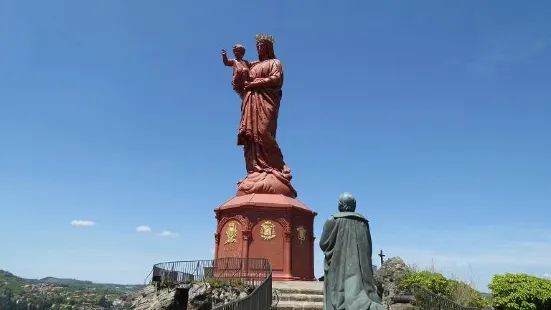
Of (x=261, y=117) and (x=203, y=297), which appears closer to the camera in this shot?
(x=203, y=297)

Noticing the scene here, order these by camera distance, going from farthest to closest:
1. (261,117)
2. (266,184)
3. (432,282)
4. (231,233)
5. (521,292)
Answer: (261,117) → (266,184) → (231,233) → (521,292) → (432,282)

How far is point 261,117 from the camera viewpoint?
20.6 meters

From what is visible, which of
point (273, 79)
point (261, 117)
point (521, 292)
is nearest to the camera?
point (521, 292)

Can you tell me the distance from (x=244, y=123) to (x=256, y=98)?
1321 mm

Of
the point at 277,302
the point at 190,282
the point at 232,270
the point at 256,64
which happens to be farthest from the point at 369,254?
the point at 256,64

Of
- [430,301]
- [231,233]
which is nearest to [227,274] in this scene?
[231,233]

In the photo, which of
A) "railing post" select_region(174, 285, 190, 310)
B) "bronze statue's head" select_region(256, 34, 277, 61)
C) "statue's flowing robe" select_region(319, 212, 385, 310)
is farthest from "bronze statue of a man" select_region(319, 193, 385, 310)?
"bronze statue's head" select_region(256, 34, 277, 61)

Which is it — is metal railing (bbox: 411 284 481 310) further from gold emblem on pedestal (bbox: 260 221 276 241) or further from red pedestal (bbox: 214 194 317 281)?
gold emblem on pedestal (bbox: 260 221 276 241)

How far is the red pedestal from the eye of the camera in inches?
704

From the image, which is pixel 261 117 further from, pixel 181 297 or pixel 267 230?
pixel 181 297

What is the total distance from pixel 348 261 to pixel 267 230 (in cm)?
1187

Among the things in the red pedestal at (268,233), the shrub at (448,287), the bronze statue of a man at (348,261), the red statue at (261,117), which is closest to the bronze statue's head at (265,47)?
the red statue at (261,117)

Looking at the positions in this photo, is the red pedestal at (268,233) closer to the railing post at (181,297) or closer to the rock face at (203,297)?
the railing post at (181,297)

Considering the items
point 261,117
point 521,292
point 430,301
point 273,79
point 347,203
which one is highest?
point 273,79
